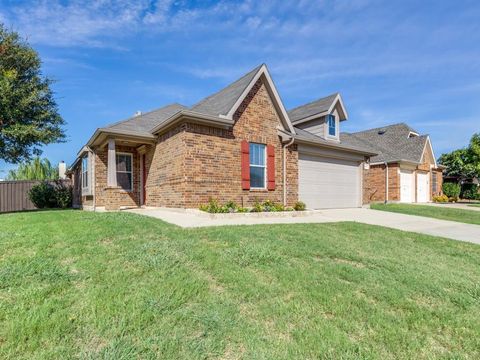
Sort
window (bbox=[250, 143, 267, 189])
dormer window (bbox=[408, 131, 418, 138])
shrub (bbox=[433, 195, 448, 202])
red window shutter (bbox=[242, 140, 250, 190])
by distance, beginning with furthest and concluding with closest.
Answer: dormer window (bbox=[408, 131, 418, 138]) < shrub (bbox=[433, 195, 448, 202]) < window (bbox=[250, 143, 267, 189]) < red window shutter (bbox=[242, 140, 250, 190])

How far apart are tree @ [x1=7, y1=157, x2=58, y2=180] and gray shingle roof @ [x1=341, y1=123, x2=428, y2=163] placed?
26.5 metres

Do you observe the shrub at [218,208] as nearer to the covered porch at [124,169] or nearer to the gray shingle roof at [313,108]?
the covered porch at [124,169]

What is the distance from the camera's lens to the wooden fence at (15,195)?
17.3 meters

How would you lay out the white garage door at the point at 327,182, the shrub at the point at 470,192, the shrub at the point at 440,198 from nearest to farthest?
the white garage door at the point at 327,182 → the shrub at the point at 440,198 → the shrub at the point at 470,192

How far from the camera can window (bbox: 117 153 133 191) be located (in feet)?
39.9

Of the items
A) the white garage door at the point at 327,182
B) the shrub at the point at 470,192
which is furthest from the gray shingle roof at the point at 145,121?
the shrub at the point at 470,192

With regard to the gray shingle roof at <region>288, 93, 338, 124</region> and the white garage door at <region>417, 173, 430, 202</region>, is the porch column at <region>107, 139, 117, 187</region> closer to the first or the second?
the gray shingle roof at <region>288, 93, 338, 124</region>

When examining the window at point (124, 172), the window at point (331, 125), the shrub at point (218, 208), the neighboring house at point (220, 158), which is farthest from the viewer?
the window at point (331, 125)

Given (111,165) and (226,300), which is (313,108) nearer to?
(111,165)

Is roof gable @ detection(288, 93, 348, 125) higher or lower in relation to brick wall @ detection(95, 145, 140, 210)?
higher

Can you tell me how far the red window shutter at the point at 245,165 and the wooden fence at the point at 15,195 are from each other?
15.3 meters

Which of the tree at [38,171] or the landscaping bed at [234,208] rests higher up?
the tree at [38,171]

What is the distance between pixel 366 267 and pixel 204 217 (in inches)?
200

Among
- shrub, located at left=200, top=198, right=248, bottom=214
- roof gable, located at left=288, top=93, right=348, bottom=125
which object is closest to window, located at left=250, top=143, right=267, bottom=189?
shrub, located at left=200, top=198, right=248, bottom=214
